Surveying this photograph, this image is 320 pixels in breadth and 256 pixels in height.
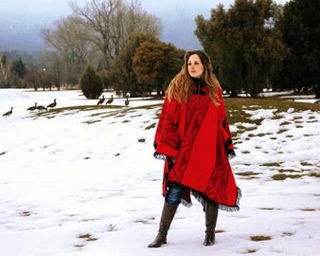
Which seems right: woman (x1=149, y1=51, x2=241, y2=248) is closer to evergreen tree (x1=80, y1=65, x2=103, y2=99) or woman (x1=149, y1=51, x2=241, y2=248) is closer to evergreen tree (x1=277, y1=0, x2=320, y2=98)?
evergreen tree (x1=277, y1=0, x2=320, y2=98)

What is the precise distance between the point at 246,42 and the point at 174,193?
2887 cm

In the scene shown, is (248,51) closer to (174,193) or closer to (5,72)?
(174,193)

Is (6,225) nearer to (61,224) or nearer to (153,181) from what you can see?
(61,224)

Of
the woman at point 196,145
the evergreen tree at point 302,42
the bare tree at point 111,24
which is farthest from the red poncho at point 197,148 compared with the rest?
the bare tree at point 111,24

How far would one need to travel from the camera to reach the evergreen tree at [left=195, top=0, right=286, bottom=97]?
99.2 feet

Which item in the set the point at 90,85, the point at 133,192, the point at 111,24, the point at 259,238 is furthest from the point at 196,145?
the point at 111,24

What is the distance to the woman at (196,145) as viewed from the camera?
3.71 metres

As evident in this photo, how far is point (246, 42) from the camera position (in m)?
30.8

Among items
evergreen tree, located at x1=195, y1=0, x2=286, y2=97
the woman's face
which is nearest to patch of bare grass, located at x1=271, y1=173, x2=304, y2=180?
the woman's face

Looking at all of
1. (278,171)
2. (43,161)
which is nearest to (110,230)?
(278,171)

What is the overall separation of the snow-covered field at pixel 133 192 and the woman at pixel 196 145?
48 centimetres

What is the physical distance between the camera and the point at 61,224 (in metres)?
5.30

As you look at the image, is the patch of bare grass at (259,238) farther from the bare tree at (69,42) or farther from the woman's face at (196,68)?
the bare tree at (69,42)

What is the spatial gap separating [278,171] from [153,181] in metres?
2.74
